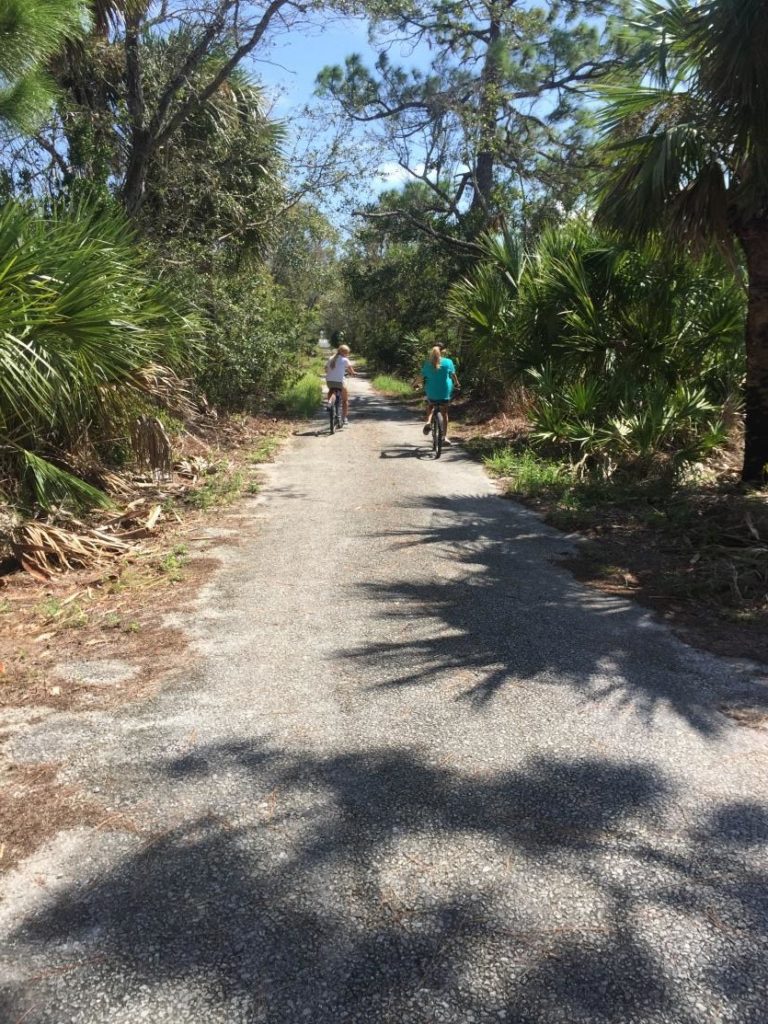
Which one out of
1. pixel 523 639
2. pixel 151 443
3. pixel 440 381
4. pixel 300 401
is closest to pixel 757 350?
pixel 440 381

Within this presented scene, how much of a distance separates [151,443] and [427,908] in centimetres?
643

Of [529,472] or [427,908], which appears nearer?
[427,908]

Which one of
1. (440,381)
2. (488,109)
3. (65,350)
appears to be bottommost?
(440,381)

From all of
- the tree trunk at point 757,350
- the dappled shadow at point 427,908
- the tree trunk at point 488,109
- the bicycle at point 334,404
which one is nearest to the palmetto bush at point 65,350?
the dappled shadow at point 427,908

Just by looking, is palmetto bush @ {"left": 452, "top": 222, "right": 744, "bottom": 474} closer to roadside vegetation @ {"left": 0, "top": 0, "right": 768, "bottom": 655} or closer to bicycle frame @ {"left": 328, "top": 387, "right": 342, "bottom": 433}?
roadside vegetation @ {"left": 0, "top": 0, "right": 768, "bottom": 655}

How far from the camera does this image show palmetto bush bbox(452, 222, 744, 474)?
9.65 m

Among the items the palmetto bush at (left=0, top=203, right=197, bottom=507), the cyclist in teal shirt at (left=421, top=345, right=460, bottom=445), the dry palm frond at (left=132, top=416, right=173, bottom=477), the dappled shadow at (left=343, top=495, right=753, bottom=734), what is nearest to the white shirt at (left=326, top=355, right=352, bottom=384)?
the cyclist in teal shirt at (left=421, top=345, right=460, bottom=445)

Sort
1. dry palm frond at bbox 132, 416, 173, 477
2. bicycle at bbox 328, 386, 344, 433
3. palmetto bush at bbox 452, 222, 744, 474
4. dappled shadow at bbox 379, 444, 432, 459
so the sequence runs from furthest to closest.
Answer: bicycle at bbox 328, 386, 344, 433 → dappled shadow at bbox 379, 444, 432, 459 → palmetto bush at bbox 452, 222, 744, 474 → dry palm frond at bbox 132, 416, 173, 477

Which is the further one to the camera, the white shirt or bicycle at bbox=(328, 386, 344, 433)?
bicycle at bbox=(328, 386, 344, 433)

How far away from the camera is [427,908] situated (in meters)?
2.32

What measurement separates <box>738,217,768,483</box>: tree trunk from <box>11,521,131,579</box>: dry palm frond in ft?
21.6

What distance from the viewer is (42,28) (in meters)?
6.27

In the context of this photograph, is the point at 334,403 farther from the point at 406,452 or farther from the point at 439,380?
the point at 439,380

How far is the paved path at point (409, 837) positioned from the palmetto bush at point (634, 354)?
5268mm
